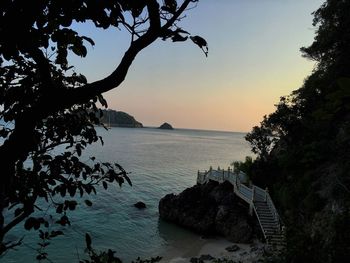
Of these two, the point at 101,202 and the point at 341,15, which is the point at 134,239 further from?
the point at 341,15

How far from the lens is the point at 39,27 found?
2.75 m

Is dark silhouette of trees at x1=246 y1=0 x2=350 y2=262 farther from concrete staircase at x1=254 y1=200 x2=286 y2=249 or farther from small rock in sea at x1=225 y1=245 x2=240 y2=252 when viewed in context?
small rock in sea at x1=225 y1=245 x2=240 y2=252

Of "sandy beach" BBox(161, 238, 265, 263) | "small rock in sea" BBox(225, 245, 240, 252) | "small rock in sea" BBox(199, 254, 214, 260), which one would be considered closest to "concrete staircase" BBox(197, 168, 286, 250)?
"sandy beach" BBox(161, 238, 265, 263)

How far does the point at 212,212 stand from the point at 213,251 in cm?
547

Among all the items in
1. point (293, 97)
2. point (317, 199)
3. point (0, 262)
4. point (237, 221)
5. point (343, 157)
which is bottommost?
point (0, 262)

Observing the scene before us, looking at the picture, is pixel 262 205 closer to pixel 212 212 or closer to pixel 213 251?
pixel 212 212

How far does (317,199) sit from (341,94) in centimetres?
2047

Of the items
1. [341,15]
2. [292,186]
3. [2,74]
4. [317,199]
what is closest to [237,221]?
[292,186]

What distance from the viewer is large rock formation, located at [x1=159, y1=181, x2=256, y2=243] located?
1177 inches

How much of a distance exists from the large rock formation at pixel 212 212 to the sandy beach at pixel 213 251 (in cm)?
115

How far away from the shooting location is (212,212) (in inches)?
1291

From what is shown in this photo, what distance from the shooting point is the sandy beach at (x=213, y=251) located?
25.4 m

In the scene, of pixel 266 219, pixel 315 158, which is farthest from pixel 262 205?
pixel 315 158

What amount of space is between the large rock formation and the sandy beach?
45.4 inches
